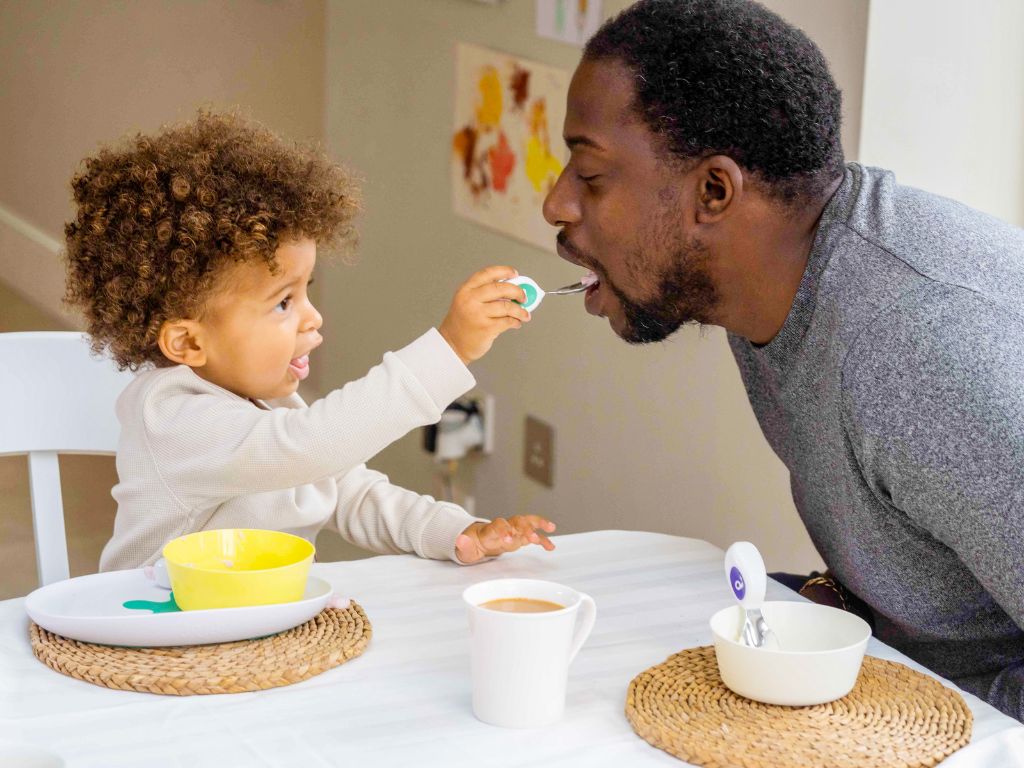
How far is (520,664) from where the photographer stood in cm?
90

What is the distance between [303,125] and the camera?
3.54 m

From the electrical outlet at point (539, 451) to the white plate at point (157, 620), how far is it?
1.52 metres

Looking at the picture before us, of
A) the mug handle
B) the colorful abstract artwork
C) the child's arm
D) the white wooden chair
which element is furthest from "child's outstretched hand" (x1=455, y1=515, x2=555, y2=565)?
the colorful abstract artwork

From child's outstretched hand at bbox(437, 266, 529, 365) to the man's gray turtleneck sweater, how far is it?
9.6 inches

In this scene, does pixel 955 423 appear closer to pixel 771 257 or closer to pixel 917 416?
pixel 917 416

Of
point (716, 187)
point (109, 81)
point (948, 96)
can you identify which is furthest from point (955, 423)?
point (109, 81)

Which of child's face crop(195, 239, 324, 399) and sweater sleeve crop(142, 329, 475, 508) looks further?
child's face crop(195, 239, 324, 399)

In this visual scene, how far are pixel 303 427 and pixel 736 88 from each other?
49 cm

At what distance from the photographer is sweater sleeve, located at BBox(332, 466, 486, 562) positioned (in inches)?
50.7

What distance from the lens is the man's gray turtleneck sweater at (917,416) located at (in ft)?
3.36

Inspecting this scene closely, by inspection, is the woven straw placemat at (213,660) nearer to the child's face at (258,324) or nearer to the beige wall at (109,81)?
the child's face at (258,324)

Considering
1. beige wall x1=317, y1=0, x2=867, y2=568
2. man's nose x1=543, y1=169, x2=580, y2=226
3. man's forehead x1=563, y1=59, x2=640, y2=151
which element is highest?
man's forehead x1=563, y1=59, x2=640, y2=151

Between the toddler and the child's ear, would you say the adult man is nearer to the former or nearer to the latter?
the toddler

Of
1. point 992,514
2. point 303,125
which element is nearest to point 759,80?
point 992,514
